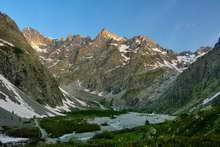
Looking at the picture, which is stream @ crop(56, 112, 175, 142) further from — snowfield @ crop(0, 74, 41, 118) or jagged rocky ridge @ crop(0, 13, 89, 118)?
jagged rocky ridge @ crop(0, 13, 89, 118)

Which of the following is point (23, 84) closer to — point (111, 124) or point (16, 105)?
point (16, 105)

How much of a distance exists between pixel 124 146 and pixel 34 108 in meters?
125

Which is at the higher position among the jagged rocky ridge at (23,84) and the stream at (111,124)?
the jagged rocky ridge at (23,84)

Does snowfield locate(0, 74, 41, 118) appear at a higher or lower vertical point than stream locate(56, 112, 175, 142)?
higher

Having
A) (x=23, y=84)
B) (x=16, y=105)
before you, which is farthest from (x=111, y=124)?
(x=23, y=84)

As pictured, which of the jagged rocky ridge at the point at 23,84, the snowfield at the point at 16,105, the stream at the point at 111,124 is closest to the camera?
the stream at the point at 111,124

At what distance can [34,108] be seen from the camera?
14612 cm

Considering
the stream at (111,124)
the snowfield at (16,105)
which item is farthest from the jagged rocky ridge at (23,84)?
the stream at (111,124)

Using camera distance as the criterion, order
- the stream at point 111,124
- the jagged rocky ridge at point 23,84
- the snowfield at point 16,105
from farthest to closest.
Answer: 1. the jagged rocky ridge at point 23,84
2. the snowfield at point 16,105
3. the stream at point 111,124

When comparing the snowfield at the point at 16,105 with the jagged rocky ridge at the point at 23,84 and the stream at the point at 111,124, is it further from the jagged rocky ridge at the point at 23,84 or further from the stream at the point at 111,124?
the stream at the point at 111,124

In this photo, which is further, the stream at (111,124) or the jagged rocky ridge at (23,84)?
the jagged rocky ridge at (23,84)

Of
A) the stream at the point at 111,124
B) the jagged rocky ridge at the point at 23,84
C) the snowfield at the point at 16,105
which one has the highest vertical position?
the jagged rocky ridge at the point at 23,84

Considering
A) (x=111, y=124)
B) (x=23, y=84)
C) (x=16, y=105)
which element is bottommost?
(x=111, y=124)

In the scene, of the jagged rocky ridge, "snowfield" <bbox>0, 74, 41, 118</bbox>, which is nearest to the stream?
"snowfield" <bbox>0, 74, 41, 118</bbox>
